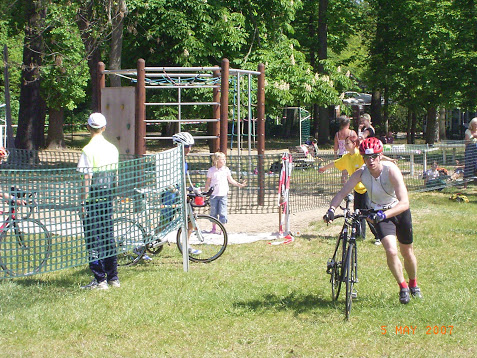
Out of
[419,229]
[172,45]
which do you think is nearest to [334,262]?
[419,229]

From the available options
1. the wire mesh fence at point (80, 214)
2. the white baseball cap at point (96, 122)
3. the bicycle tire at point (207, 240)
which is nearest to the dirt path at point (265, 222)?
the bicycle tire at point (207, 240)

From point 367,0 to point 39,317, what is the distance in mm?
34226

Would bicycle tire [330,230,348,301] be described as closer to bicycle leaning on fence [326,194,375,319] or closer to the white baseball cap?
bicycle leaning on fence [326,194,375,319]

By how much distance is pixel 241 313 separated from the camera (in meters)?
6.36

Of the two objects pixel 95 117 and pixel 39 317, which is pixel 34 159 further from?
pixel 39 317

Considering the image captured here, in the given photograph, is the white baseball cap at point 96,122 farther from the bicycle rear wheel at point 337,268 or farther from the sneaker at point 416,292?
the sneaker at point 416,292

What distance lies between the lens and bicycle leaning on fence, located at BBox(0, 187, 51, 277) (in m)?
6.64

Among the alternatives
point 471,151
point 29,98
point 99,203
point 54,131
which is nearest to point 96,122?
point 99,203

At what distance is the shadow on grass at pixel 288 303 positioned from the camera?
21.3ft

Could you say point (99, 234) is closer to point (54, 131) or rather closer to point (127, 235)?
point (127, 235)

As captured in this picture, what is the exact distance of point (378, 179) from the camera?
6.33 metres

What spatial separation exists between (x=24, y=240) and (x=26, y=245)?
0.07m

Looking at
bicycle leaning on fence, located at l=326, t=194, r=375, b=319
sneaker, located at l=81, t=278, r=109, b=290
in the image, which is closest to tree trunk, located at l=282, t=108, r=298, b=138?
sneaker, located at l=81, t=278, r=109, b=290

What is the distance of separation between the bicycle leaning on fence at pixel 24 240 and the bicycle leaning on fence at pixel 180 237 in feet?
2.86
